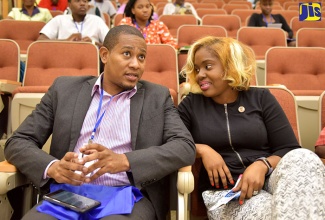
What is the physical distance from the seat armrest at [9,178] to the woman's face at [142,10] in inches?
76.8

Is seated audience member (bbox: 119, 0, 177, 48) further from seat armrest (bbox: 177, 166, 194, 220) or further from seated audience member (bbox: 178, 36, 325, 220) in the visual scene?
seat armrest (bbox: 177, 166, 194, 220)

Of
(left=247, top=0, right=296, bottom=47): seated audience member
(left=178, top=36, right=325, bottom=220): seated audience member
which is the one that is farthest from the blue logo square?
(left=178, top=36, right=325, bottom=220): seated audience member

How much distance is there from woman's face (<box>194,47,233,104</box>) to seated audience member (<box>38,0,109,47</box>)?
1637 mm

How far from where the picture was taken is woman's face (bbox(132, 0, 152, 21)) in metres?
2.91

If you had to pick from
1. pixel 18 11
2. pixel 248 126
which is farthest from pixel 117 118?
pixel 18 11

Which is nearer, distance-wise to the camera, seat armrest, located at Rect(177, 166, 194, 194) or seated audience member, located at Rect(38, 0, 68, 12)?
seat armrest, located at Rect(177, 166, 194, 194)

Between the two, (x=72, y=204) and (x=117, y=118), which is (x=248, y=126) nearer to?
(x=117, y=118)

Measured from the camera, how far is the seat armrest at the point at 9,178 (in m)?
1.07

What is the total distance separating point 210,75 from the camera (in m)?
1.35

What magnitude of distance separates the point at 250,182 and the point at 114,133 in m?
0.43

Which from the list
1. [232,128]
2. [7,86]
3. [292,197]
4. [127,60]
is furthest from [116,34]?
[7,86]

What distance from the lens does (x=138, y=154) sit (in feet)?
3.73

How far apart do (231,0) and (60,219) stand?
5.97 meters

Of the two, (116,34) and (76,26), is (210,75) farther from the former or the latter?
(76,26)
